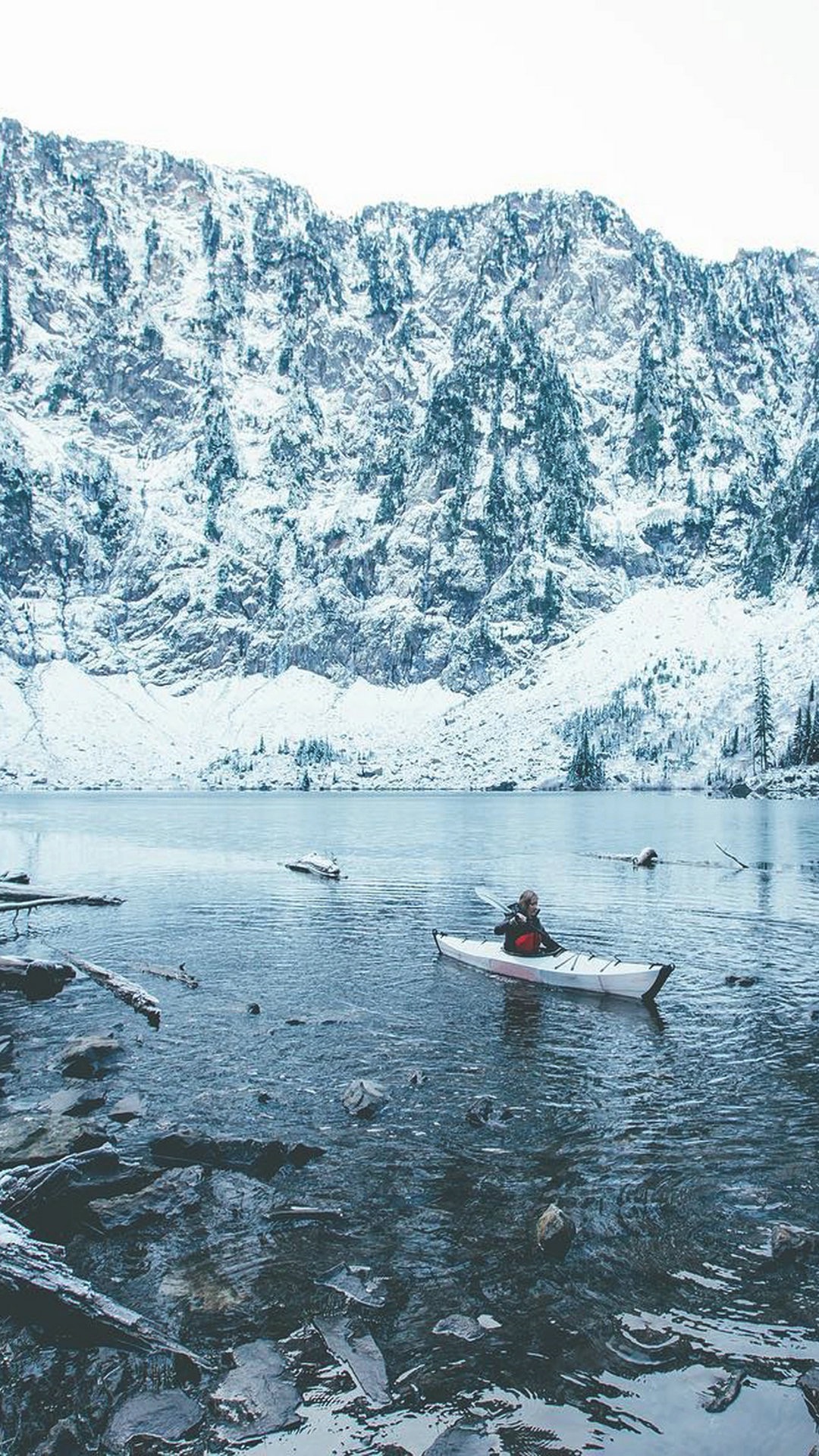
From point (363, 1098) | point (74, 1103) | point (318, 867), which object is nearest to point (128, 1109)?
point (74, 1103)

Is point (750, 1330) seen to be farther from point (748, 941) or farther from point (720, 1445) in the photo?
point (748, 941)

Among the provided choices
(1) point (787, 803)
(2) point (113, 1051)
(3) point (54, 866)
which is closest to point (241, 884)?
(3) point (54, 866)

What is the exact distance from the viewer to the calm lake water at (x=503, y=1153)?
1030 cm

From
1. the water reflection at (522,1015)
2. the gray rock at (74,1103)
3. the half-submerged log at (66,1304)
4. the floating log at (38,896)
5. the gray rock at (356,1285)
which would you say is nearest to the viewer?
the half-submerged log at (66,1304)

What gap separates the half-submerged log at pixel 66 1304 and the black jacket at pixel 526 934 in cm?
2094

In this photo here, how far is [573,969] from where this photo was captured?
2989 centimetres

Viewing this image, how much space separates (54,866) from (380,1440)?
6451 cm

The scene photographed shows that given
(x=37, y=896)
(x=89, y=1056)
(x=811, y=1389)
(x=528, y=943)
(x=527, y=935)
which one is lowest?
(x=89, y=1056)

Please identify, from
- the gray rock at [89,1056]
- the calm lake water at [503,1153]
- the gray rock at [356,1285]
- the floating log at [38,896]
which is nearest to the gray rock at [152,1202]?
the calm lake water at [503,1153]

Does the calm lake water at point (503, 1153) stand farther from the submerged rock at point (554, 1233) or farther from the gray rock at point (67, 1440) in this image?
the gray rock at point (67, 1440)

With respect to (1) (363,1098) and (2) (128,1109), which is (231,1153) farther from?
(1) (363,1098)

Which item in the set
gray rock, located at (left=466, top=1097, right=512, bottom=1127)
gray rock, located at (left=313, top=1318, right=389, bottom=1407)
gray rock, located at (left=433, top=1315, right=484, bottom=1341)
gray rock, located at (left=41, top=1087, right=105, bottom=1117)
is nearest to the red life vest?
gray rock, located at (left=466, top=1097, right=512, bottom=1127)

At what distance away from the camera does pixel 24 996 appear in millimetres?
29109

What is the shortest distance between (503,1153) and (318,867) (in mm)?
47059
